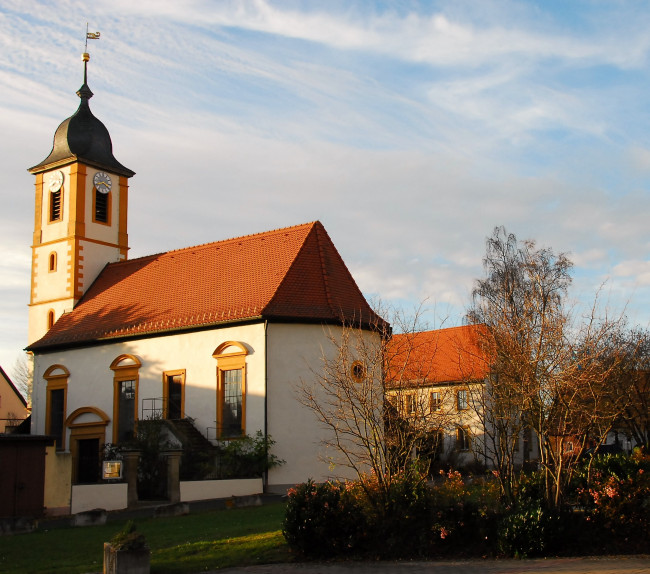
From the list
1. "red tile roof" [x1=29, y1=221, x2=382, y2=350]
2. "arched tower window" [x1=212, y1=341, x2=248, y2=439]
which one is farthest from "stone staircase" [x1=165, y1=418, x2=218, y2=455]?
"red tile roof" [x1=29, y1=221, x2=382, y2=350]

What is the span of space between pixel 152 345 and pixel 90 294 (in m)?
6.52

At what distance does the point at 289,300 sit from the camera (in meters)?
27.6

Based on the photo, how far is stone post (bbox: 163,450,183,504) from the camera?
75.7 feet

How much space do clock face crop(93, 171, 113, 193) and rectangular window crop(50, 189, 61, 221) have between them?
168cm

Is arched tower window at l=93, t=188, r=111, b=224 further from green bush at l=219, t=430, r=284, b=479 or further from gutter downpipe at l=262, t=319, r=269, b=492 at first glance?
green bush at l=219, t=430, r=284, b=479

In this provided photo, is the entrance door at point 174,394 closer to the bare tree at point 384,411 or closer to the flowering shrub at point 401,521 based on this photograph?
the bare tree at point 384,411

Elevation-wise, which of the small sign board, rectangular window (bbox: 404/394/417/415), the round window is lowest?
the small sign board

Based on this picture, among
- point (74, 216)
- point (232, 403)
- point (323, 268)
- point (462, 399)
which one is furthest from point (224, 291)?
point (462, 399)

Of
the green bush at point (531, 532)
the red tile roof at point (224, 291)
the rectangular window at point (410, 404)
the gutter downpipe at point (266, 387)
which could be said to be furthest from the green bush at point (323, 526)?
the red tile roof at point (224, 291)

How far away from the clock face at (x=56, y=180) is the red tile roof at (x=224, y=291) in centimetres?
528

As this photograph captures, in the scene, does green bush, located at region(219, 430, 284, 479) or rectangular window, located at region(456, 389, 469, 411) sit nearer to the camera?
rectangular window, located at region(456, 389, 469, 411)

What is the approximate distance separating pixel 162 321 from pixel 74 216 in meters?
8.74

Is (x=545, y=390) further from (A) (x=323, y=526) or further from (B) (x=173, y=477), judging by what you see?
(B) (x=173, y=477)

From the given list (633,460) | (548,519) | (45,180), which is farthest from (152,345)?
(548,519)
